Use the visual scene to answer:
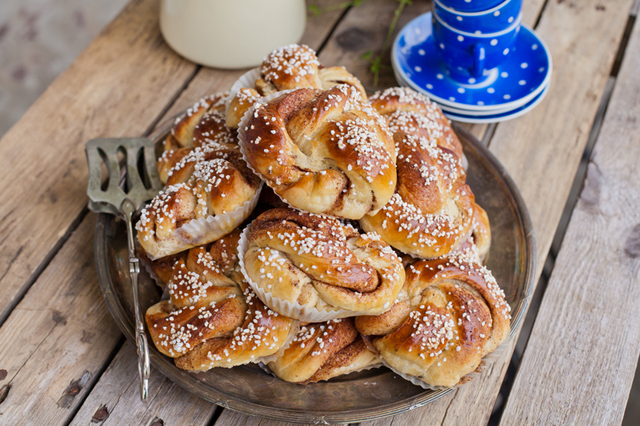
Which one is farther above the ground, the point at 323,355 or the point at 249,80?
the point at 249,80

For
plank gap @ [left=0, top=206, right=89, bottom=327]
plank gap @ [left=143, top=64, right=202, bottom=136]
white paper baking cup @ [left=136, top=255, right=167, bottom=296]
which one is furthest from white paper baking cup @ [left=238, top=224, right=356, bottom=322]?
plank gap @ [left=143, top=64, right=202, bottom=136]

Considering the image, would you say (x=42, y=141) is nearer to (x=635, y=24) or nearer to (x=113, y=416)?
(x=113, y=416)

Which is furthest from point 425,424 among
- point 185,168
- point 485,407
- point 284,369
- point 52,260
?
point 52,260

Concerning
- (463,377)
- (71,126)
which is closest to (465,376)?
(463,377)

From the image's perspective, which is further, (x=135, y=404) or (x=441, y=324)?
(x=135, y=404)

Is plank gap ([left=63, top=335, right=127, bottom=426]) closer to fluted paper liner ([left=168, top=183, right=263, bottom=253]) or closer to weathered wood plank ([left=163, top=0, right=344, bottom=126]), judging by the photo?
fluted paper liner ([left=168, top=183, right=263, bottom=253])

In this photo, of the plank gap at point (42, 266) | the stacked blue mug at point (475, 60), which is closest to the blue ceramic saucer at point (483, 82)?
the stacked blue mug at point (475, 60)

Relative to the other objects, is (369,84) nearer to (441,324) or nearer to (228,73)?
(228,73)

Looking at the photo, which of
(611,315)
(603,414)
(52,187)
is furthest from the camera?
(52,187)
